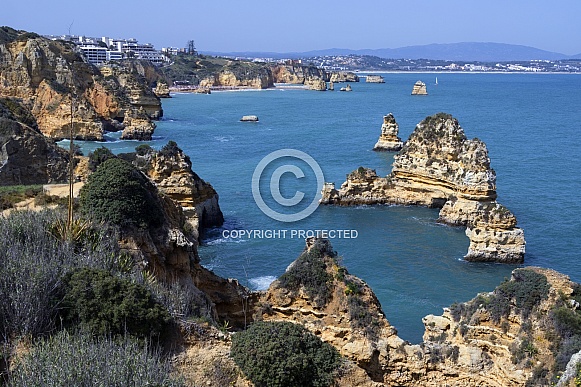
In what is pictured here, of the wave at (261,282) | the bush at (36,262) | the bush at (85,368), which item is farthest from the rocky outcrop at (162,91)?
the bush at (85,368)

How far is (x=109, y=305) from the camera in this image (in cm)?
1196

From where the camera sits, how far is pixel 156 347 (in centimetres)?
1205

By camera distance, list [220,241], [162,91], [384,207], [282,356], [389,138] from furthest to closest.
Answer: [162,91] → [389,138] → [384,207] → [220,241] → [282,356]

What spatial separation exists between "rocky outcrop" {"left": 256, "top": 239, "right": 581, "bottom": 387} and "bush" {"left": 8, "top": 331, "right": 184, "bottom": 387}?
6335 mm

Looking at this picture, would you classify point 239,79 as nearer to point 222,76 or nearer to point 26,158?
point 222,76

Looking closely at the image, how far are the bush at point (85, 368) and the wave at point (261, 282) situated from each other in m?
18.4

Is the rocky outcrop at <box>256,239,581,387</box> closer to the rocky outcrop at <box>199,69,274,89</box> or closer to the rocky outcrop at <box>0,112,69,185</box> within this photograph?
the rocky outcrop at <box>0,112,69,185</box>

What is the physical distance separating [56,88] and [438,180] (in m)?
41.2

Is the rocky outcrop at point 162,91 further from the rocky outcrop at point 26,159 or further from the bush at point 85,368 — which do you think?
the bush at point 85,368

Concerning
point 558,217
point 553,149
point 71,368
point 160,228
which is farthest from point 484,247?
point 553,149

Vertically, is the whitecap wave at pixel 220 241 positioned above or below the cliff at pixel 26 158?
below

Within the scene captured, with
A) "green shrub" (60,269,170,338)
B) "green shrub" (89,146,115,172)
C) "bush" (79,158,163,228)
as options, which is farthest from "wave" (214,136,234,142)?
"green shrub" (60,269,170,338)

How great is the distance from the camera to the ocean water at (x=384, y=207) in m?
31.1

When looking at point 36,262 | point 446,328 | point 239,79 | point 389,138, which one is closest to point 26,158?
point 36,262
